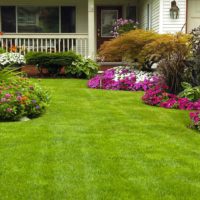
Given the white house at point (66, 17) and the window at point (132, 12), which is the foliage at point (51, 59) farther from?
the window at point (132, 12)

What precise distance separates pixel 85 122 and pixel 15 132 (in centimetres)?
131

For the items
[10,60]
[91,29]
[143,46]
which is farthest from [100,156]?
[91,29]

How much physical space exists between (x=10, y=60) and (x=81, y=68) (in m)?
2.34

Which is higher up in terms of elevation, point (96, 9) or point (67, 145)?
point (96, 9)

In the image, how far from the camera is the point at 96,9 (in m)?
20.0

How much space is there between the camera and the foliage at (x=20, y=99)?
7578 mm

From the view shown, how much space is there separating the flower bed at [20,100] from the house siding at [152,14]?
928 centimetres

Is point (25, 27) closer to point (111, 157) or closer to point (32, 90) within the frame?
point (32, 90)

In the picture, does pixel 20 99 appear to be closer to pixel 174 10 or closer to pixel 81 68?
pixel 81 68

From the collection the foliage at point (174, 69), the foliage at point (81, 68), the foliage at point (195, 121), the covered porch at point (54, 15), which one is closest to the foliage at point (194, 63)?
the foliage at point (174, 69)

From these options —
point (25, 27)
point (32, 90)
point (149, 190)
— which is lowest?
point (149, 190)

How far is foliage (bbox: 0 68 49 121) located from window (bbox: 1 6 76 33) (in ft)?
36.5

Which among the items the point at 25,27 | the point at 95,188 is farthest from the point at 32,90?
the point at 25,27

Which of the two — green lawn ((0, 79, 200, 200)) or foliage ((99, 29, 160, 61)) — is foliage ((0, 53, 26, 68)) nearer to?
foliage ((99, 29, 160, 61))
